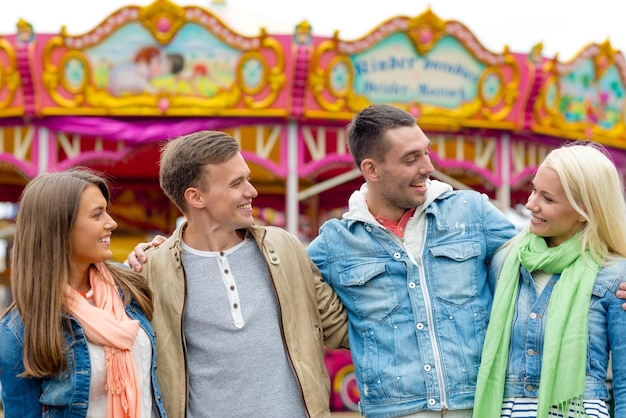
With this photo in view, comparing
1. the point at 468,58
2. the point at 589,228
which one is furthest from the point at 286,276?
the point at 468,58

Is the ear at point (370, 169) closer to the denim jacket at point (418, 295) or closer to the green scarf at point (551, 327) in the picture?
the denim jacket at point (418, 295)

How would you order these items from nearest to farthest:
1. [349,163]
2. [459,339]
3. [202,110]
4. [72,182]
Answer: [72,182], [459,339], [202,110], [349,163]

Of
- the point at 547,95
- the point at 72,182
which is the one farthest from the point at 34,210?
the point at 547,95

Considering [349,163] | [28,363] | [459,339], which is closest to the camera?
[28,363]

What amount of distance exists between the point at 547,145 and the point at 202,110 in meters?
3.75

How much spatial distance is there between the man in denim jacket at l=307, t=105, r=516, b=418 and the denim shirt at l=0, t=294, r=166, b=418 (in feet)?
2.80

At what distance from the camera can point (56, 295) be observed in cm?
246

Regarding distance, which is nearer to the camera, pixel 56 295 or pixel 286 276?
pixel 56 295

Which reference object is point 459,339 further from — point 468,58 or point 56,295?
point 468,58

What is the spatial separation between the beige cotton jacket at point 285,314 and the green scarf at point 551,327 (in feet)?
1.64

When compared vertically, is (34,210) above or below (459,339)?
above

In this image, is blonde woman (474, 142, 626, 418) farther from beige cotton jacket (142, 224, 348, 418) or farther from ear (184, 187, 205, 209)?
ear (184, 187, 205, 209)

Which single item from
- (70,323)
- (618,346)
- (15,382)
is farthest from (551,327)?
(15,382)

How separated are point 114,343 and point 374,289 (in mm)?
829
